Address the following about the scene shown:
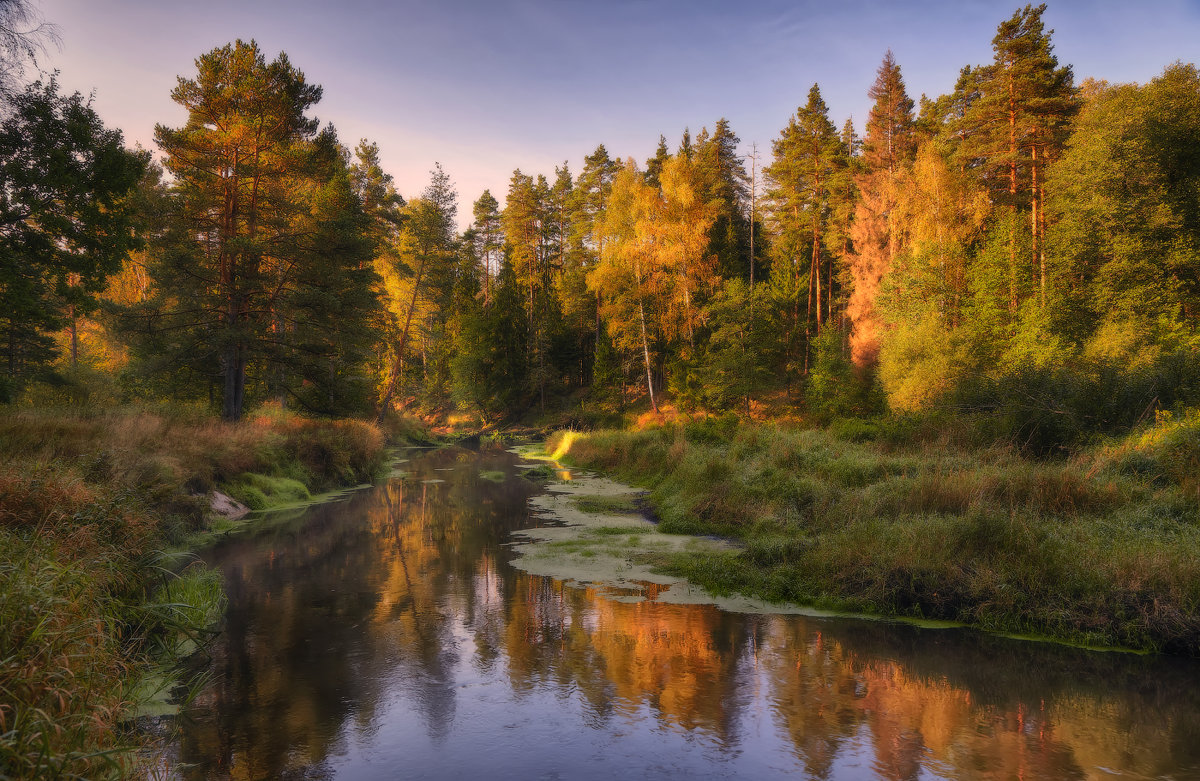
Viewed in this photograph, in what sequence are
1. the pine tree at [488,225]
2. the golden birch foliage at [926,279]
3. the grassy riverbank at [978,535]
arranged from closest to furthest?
the grassy riverbank at [978,535] → the golden birch foliage at [926,279] → the pine tree at [488,225]

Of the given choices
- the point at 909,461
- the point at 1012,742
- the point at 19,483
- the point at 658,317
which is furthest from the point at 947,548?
the point at 658,317

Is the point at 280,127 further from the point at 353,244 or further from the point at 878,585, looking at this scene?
the point at 878,585

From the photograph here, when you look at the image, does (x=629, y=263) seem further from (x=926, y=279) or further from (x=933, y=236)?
(x=933, y=236)

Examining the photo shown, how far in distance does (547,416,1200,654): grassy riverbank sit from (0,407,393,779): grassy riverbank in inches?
349

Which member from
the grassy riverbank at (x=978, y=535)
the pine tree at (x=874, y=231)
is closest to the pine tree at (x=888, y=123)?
the pine tree at (x=874, y=231)

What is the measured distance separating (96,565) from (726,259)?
41.5 meters

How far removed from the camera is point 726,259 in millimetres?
43812

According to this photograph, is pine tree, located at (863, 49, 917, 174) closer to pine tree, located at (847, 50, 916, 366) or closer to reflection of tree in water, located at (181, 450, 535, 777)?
pine tree, located at (847, 50, 916, 366)

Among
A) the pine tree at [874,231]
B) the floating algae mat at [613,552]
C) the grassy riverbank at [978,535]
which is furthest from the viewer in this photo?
the pine tree at [874,231]

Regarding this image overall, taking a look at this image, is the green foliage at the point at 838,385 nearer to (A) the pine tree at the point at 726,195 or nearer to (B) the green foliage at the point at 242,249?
(A) the pine tree at the point at 726,195

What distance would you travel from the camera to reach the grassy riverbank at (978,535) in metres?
8.36

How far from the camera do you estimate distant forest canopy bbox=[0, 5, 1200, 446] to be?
17094 millimetres

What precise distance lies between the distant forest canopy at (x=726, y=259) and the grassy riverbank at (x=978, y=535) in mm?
5339

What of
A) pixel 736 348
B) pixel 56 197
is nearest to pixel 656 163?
pixel 736 348
